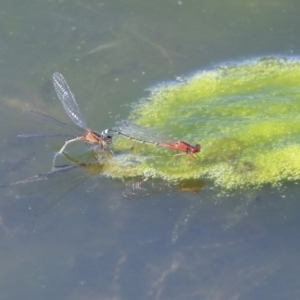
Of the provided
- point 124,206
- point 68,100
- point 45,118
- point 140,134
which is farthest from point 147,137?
point 45,118

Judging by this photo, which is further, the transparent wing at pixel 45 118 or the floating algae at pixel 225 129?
the transparent wing at pixel 45 118

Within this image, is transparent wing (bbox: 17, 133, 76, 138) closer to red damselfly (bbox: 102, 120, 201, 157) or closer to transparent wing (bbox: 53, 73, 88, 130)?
transparent wing (bbox: 53, 73, 88, 130)

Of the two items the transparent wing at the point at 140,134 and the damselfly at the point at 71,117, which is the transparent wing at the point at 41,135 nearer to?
the damselfly at the point at 71,117

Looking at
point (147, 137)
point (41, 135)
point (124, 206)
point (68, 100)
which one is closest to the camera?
point (124, 206)

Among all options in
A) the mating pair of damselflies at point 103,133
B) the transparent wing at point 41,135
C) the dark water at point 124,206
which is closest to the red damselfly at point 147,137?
the mating pair of damselflies at point 103,133

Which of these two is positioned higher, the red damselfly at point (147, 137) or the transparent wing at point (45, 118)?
the transparent wing at point (45, 118)

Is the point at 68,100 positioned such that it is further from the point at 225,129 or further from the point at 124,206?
the point at 225,129

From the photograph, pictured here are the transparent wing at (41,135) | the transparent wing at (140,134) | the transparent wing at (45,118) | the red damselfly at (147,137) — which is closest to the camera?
the red damselfly at (147,137)

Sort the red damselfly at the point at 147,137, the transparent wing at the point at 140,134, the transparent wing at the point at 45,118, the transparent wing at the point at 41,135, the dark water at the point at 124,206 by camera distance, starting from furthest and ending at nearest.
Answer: the transparent wing at the point at 45,118, the transparent wing at the point at 41,135, the transparent wing at the point at 140,134, the red damselfly at the point at 147,137, the dark water at the point at 124,206
